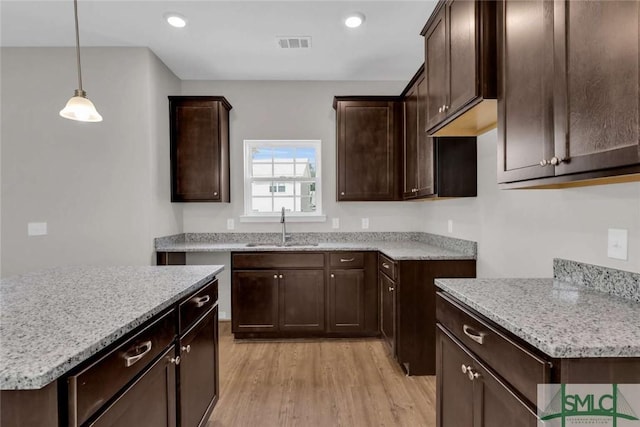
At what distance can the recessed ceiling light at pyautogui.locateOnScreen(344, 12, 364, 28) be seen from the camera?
8.10 ft

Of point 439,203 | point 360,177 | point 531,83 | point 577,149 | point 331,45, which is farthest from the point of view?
point 360,177

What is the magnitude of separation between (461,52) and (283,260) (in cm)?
223

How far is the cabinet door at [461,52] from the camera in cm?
149

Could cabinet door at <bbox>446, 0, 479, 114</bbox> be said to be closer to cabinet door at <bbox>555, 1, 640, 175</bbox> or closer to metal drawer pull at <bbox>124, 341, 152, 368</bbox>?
cabinet door at <bbox>555, 1, 640, 175</bbox>

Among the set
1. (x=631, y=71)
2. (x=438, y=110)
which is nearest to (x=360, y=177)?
(x=438, y=110)

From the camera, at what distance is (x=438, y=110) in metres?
1.88

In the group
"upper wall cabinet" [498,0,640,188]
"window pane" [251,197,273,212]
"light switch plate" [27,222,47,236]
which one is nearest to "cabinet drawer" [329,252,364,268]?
"window pane" [251,197,273,212]

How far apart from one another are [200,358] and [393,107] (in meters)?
2.85

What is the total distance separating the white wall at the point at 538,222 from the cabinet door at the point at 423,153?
0.34 metres

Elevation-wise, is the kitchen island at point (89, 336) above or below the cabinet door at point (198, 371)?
above

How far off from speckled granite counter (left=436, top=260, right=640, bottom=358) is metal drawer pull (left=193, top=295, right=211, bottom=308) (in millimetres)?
1202

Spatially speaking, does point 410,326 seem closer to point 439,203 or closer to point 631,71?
point 439,203

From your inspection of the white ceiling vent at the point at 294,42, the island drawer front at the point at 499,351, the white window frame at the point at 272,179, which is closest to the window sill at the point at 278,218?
the white window frame at the point at 272,179

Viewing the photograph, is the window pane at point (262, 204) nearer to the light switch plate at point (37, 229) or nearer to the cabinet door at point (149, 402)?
the light switch plate at point (37, 229)
